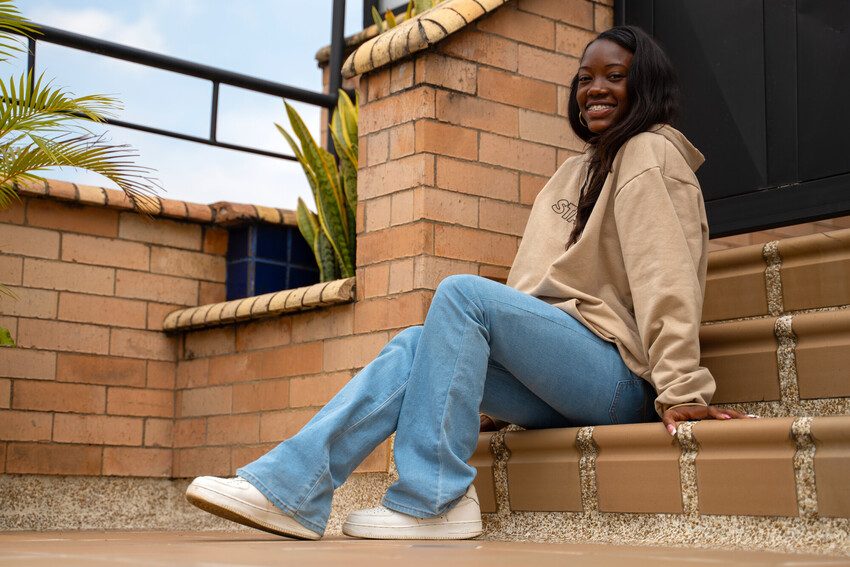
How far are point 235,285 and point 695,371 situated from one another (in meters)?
2.61

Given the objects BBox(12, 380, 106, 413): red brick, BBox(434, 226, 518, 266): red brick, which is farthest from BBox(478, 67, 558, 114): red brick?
BBox(12, 380, 106, 413): red brick

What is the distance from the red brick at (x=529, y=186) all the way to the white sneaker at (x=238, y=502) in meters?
1.73

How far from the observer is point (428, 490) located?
2596mm

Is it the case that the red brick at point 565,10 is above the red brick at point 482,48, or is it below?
above

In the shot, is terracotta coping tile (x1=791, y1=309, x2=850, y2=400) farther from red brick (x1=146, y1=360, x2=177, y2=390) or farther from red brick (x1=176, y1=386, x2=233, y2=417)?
red brick (x1=146, y1=360, x2=177, y2=390)

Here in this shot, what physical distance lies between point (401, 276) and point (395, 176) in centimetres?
34

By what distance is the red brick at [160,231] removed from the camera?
182 inches

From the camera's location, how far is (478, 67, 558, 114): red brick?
3.89 m

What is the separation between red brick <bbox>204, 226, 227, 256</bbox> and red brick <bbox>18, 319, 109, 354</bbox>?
1.84ft

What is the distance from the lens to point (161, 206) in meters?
4.66

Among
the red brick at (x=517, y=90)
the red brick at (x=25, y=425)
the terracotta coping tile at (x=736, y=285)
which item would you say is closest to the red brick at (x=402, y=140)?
the red brick at (x=517, y=90)

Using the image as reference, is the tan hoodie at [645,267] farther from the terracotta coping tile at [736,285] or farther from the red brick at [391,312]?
the red brick at [391,312]

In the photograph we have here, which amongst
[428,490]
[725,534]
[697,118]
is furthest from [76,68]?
[725,534]

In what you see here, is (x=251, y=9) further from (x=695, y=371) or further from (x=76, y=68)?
(x=695, y=371)
